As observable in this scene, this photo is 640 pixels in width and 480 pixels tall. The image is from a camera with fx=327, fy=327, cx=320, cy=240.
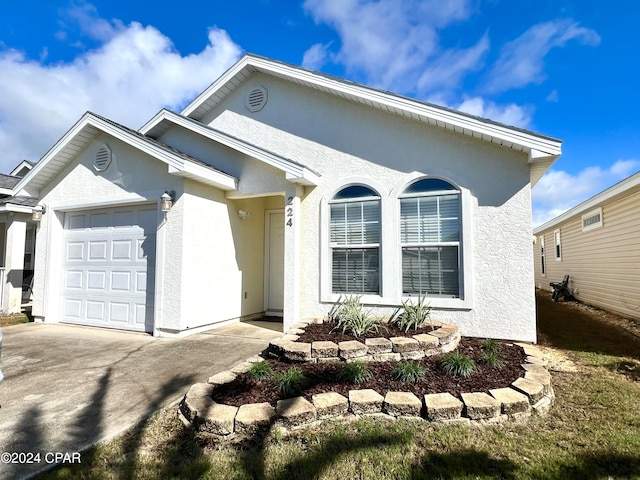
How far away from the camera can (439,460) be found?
2564 millimetres

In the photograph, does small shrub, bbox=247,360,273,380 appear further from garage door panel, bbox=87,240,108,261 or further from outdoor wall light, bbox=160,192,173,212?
garage door panel, bbox=87,240,108,261

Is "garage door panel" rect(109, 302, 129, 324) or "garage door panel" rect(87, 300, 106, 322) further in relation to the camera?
"garage door panel" rect(87, 300, 106, 322)

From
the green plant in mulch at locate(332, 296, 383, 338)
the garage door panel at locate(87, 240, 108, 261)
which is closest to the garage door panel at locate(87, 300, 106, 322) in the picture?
the garage door panel at locate(87, 240, 108, 261)

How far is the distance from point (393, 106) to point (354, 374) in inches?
193

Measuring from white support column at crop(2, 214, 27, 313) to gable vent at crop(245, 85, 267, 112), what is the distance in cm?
707

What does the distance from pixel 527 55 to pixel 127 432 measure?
12616 mm

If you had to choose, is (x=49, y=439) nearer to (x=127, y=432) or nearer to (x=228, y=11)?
(x=127, y=432)

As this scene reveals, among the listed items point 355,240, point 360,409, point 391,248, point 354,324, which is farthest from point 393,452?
point 355,240

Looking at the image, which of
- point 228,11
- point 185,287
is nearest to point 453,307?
point 185,287

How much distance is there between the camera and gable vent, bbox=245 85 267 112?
26.3 ft

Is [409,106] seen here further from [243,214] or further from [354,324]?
[243,214]

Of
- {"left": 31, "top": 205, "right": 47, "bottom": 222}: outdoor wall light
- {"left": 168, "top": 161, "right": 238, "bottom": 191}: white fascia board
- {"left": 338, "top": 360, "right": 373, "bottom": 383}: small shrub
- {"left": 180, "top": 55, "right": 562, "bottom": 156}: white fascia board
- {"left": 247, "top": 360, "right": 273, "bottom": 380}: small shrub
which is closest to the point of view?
{"left": 338, "top": 360, "right": 373, "bottom": 383}: small shrub

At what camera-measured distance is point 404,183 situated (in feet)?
21.0

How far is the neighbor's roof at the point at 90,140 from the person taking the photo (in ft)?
20.8
